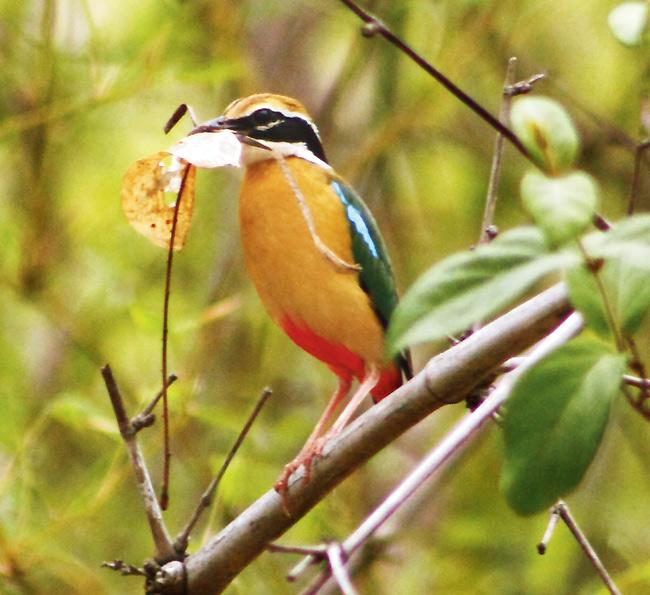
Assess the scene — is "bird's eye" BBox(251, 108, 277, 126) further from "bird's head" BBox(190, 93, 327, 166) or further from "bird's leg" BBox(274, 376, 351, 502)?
"bird's leg" BBox(274, 376, 351, 502)

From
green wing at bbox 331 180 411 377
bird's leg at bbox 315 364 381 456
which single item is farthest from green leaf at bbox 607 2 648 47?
bird's leg at bbox 315 364 381 456

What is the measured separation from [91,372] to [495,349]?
3287mm

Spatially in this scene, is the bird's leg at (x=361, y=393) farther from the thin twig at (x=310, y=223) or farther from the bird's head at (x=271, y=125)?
the thin twig at (x=310, y=223)

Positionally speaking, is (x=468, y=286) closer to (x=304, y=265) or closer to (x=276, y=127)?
(x=304, y=265)

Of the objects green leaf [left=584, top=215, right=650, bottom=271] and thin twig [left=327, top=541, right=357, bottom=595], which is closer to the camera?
green leaf [left=584, top=215, right=650, bottom=271]

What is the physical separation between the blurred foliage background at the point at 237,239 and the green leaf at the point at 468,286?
101 inches

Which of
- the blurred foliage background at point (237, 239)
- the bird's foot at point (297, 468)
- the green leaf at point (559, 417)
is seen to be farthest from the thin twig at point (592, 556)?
the blurred foliage background at point (237, 239)

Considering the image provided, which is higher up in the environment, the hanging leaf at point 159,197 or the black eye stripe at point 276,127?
the black eye stripe at point 276,127

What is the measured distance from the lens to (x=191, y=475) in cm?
468

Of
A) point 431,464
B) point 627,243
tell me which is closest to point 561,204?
point 627,243

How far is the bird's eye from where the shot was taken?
2.98m

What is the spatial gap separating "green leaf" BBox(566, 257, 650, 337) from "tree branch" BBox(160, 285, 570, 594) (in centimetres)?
26

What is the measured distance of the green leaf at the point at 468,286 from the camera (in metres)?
1.32

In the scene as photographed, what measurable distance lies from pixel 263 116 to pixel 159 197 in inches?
33.6
